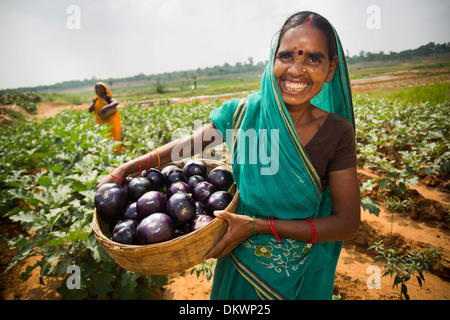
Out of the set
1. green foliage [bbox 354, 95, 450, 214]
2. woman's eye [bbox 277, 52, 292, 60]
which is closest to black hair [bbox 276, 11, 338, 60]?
woman's eye [bbox 277, 52, 292, 60]

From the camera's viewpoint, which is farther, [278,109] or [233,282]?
[233,282]

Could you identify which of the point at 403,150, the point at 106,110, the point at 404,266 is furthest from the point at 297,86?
the point at 106,110

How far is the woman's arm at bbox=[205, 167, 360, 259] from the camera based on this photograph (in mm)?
1190

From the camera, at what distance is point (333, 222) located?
3.93ft

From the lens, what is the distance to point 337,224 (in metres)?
1.20

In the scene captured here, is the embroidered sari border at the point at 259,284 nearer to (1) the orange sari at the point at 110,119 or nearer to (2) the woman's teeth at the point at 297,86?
(2) the woman's teeth at the point at 297,86

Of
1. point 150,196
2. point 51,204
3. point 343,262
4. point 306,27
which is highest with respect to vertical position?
point 306,27

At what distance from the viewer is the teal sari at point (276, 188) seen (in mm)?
1246

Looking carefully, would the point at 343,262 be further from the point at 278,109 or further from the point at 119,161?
the point at 119,161

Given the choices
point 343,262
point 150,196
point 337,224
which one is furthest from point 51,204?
point 343,262

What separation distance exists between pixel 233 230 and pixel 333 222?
510 mm

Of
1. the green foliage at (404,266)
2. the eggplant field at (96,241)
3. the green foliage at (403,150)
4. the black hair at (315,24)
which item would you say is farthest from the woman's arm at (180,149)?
the green foliage at (403,150)
